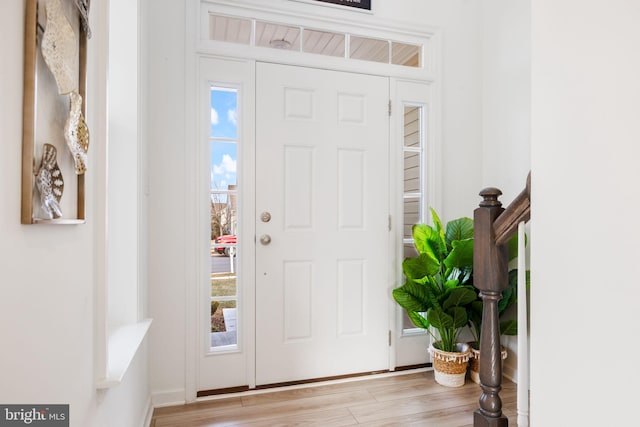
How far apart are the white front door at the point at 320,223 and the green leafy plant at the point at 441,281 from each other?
25cm

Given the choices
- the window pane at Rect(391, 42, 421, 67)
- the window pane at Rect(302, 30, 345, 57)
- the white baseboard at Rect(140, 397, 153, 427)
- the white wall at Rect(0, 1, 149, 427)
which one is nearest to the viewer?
the white wall at Rect(0, 1, 149, 427)

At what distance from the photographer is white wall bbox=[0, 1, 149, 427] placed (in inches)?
23.5

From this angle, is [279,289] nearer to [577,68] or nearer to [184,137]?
[184,137]

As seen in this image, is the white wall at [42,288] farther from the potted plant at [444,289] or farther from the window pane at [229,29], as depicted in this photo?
the potted plant at [444,289]

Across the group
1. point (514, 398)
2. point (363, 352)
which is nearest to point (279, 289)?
point (363, 352)

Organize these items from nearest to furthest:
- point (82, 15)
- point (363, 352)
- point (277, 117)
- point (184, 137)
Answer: point (82, 15) < point (184, 137) < point (277, 117) < point (363, 352)

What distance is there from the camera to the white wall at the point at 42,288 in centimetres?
60

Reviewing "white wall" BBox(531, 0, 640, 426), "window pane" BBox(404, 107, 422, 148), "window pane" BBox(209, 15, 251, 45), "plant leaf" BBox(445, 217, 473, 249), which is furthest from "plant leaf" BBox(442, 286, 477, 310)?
"window pane" BBox(209, 15, 251, 45)

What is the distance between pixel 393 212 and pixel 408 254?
0.35 meters

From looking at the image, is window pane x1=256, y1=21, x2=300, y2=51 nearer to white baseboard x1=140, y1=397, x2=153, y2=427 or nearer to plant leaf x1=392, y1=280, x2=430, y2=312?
plant leaf x1=392, y1=280, x2=430, y2=312

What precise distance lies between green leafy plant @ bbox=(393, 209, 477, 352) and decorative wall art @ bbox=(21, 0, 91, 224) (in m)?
1.85

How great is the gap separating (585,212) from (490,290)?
0.41m

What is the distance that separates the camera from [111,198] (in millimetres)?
1663

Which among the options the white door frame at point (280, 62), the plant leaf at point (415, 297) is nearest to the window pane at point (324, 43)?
the white door frame at point (280, 62)
